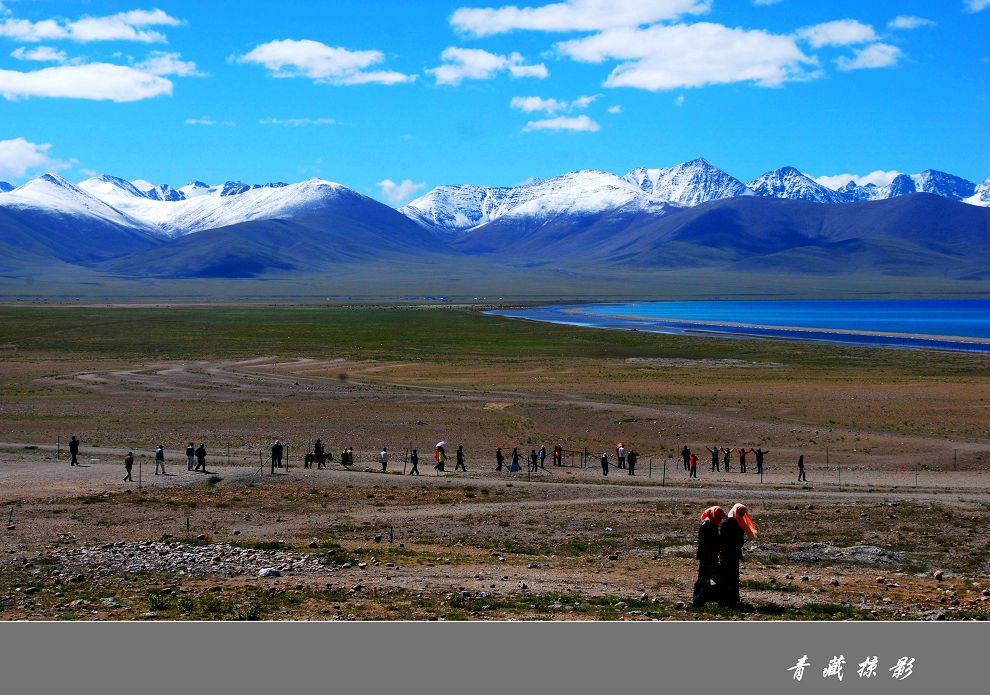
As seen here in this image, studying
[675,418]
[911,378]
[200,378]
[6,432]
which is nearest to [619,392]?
[675,418]

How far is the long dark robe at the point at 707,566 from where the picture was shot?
52.7ft

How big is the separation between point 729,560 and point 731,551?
0.21m

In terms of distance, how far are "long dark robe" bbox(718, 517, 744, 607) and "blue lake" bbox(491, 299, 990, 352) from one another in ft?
287

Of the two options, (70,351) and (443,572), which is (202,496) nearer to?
(443,572)

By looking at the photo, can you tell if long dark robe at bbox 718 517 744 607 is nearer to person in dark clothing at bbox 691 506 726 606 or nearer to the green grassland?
person in dark clothing at bbox 691 506 726 606

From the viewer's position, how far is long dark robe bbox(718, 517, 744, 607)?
52.2 ft

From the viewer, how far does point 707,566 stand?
53.4 ft

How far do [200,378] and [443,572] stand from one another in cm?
5359

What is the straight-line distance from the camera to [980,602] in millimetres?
16688

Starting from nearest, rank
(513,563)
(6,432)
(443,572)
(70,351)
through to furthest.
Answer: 1. (443,572)
2. (513,563)
3. (6,432)
4. (70,351)

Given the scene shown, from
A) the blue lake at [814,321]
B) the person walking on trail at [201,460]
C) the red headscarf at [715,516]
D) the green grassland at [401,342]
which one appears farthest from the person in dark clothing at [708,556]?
the blue lake at [814,321]

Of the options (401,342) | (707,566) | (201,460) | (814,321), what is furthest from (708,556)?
(814,321)

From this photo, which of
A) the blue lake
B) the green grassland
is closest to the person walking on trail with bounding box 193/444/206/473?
the green grassland

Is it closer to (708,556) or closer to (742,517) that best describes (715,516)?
(742,517)
